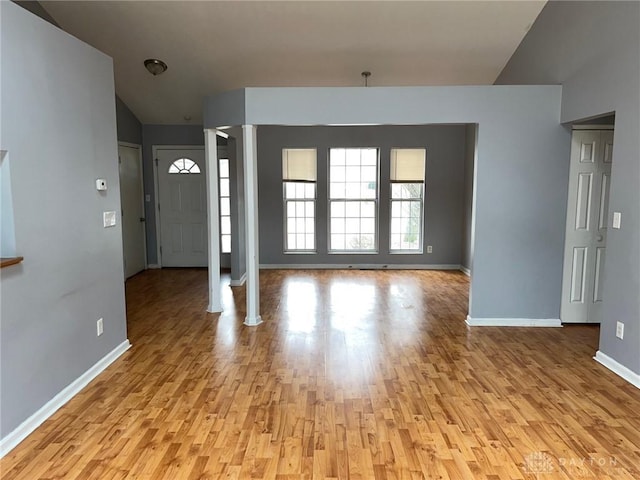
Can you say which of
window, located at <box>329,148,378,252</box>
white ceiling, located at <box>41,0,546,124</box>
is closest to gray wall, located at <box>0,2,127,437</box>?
white ceiling, located at <box>41,0,546,124</box>

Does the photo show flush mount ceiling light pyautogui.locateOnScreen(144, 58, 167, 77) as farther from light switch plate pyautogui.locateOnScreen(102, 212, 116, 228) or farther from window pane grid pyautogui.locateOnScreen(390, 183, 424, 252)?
window pane grid pyautogui.locateOnScreen(390, 183, 424, 252)

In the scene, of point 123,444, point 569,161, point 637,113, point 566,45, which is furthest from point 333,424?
point 566,45

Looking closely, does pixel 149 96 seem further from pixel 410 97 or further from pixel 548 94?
pixel 548 94

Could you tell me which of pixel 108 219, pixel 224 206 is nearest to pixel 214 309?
pixel 108 219

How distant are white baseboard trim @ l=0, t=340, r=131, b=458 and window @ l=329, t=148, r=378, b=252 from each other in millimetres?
4664

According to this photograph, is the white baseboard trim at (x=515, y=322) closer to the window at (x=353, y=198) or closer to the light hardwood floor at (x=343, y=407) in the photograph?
the light hardwood floor at (x=343, y=407)

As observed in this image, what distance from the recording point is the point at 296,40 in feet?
16.8

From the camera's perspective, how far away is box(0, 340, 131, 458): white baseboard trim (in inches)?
94.3

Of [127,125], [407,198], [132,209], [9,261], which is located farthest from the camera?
[407,198]

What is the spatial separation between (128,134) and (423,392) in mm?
6011

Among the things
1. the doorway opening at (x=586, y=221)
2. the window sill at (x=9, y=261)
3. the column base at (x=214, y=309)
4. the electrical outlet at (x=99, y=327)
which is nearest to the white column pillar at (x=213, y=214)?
the column base at (x=214, y=309)

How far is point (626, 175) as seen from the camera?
3303 mm

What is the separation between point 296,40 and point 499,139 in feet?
8.53

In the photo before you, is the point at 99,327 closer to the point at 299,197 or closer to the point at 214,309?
the point at 214,309
